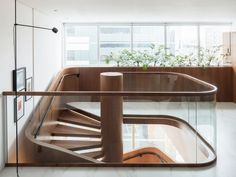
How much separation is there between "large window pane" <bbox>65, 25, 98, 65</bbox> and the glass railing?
3698 millimetres

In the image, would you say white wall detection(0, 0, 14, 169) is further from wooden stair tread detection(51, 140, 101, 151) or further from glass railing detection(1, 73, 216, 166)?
wooden stair tread detection(51, 140, 101, 151)

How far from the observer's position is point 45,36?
7254mm

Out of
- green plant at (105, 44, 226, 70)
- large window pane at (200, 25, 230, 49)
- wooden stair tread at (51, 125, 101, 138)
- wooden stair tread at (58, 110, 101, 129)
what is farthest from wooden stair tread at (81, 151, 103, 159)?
large window pane at (200, 25, 230, 49)

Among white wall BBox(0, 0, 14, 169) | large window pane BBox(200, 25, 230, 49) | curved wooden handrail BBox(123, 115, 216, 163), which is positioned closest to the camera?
white wall BBox(0, 0, 14, 169)

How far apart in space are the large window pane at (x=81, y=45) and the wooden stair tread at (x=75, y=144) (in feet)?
15.3

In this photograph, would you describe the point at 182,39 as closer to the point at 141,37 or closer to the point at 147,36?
the point at 147,36

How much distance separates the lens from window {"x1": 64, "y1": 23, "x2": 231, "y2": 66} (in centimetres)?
1011

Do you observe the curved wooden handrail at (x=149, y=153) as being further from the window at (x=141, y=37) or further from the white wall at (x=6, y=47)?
the window at (x=141, y=37)

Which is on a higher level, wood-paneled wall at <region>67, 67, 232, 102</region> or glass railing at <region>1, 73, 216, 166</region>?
wood-paneled wall at <region>67, 67, 232, 102</region>

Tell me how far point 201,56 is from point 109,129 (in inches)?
217

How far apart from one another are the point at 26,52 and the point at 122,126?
2.30 m

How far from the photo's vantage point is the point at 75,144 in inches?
235

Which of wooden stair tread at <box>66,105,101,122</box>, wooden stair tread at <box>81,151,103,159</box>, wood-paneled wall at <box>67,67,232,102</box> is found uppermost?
wood-paneled wall at <box>67,67,232,102</box>

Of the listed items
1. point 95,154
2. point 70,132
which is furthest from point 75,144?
point 95,154
